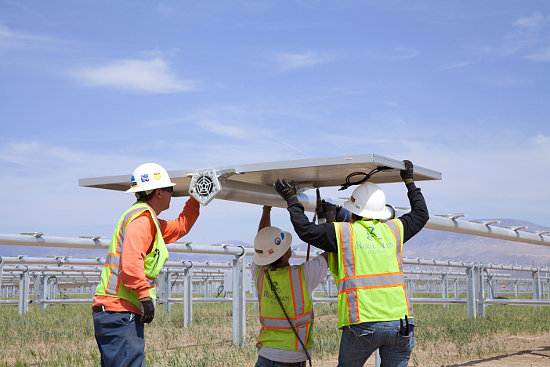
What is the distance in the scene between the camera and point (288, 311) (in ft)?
12.3

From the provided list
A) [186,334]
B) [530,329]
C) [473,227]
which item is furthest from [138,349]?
[530,329]

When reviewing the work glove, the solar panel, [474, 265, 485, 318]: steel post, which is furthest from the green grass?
the work glove

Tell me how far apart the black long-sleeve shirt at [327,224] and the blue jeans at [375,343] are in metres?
0.46

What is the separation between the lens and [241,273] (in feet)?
31.0

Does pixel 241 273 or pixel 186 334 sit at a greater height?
pixel 241 273

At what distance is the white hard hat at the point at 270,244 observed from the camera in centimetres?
388

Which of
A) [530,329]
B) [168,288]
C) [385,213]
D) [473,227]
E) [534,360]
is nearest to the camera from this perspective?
[385,213]

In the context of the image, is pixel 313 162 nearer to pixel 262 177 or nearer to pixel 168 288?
pixel 262 177

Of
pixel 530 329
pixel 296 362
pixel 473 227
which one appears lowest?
pixel 530 329

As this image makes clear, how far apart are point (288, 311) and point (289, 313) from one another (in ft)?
0.04

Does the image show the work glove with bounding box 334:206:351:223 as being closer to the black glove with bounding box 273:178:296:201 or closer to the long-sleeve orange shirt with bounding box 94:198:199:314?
the black glove with bounding box 273:178:296:201

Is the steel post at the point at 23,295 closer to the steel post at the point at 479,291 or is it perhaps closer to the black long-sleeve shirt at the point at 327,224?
the steel post at the point at 479,291

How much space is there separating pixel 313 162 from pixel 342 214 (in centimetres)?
80

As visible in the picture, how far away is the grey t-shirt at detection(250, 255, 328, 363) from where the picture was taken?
3682 mm
